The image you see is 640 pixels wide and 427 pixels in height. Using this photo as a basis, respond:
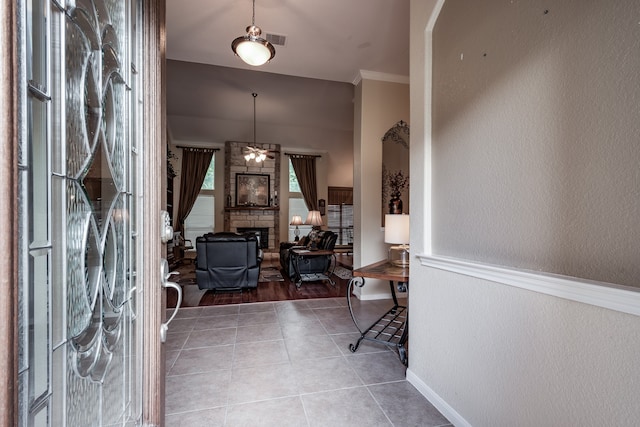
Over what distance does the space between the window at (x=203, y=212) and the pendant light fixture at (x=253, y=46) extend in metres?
6.37

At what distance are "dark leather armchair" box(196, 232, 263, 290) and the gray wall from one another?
11.2 ft

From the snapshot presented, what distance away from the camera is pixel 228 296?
13.8 ft

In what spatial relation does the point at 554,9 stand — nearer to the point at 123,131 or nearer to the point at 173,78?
the point at 123,131

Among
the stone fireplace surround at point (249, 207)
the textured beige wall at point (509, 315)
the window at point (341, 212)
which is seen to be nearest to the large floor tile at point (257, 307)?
the textured beige wall at point (509, 315)

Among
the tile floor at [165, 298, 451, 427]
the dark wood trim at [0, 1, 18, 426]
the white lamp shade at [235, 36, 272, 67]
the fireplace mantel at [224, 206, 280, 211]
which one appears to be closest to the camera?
the dark wood trim at [0, 1, 18, 426]

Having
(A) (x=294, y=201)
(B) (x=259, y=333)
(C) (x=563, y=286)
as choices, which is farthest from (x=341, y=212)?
(C) (x=563, y=286)

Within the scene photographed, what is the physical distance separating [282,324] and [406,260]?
153cm

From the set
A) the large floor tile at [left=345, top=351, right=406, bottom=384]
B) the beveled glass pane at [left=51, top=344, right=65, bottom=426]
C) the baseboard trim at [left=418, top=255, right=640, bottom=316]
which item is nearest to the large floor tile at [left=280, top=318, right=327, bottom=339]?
the large floor tile at [left=345, top=351, right=406, bottom=384]

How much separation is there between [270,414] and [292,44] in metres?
3.66

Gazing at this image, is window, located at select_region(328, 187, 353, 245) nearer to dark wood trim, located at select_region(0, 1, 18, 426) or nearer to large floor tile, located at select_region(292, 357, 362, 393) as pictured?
large floor tile, located at select_region(292, 357, 362, 393)

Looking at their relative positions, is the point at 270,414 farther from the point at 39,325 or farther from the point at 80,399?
the point at 39,325

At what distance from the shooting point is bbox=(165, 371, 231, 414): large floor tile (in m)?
1.74

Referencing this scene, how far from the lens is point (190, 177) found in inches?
320

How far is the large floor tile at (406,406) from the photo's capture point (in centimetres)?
161
